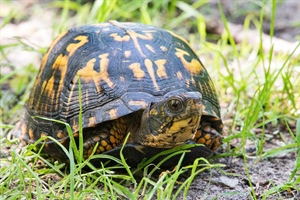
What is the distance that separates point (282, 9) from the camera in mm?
5438

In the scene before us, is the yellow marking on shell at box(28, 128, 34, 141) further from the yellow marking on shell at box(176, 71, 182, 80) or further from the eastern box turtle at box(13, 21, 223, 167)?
the yellow marking on shell at box(176, 71, 182, 80)

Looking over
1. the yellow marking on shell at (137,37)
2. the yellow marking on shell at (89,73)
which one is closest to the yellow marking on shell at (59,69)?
the yellow marking on shell at (89,73)

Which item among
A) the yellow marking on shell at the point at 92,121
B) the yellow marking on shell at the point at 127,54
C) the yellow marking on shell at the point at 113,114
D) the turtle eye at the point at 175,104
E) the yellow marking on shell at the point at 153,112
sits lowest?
the yellow marking on shell at the point at 92,121

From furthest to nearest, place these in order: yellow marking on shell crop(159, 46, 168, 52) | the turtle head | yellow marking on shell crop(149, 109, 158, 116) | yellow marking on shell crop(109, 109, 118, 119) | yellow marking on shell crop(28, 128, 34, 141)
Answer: yellow marking on shell crop(28, 128, 34, 141) → yellow marking on shell crop(159, 46, 168, 52) → yellow marking on shell crop(109, 109, 118, 119) → yellow marking on shell crop(149, 109, 158, 116) → the turtle head

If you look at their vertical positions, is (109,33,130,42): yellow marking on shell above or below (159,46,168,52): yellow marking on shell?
above

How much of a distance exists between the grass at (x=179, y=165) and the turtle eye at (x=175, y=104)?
0.23 metres

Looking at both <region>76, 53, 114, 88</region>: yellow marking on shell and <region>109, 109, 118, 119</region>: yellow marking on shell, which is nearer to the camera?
<region>109, 109, 118, 119</region>: yellow marking on shell

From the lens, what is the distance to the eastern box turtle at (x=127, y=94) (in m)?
2.06

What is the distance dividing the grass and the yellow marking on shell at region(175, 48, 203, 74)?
1.14 ft

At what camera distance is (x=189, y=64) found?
2.39m

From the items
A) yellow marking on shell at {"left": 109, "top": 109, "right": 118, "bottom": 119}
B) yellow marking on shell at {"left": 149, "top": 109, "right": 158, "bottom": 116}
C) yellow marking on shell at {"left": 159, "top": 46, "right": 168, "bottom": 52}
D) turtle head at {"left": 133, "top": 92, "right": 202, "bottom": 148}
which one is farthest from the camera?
yellow marking on shell at {"left": 159, "top": 46, "right": 168, "bottom": 52}

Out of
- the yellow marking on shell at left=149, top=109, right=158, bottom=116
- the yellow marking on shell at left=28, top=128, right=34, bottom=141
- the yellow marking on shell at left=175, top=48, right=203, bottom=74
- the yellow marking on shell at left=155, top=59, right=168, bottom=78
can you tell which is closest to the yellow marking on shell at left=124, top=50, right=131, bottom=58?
the yellow marking on shell at left=155, top=59, right=168, bottom=78

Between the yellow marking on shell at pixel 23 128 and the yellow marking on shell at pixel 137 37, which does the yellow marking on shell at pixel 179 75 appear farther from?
the yellow marking on shell at pixel 23 128

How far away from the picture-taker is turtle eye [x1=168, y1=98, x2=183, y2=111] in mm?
1925
